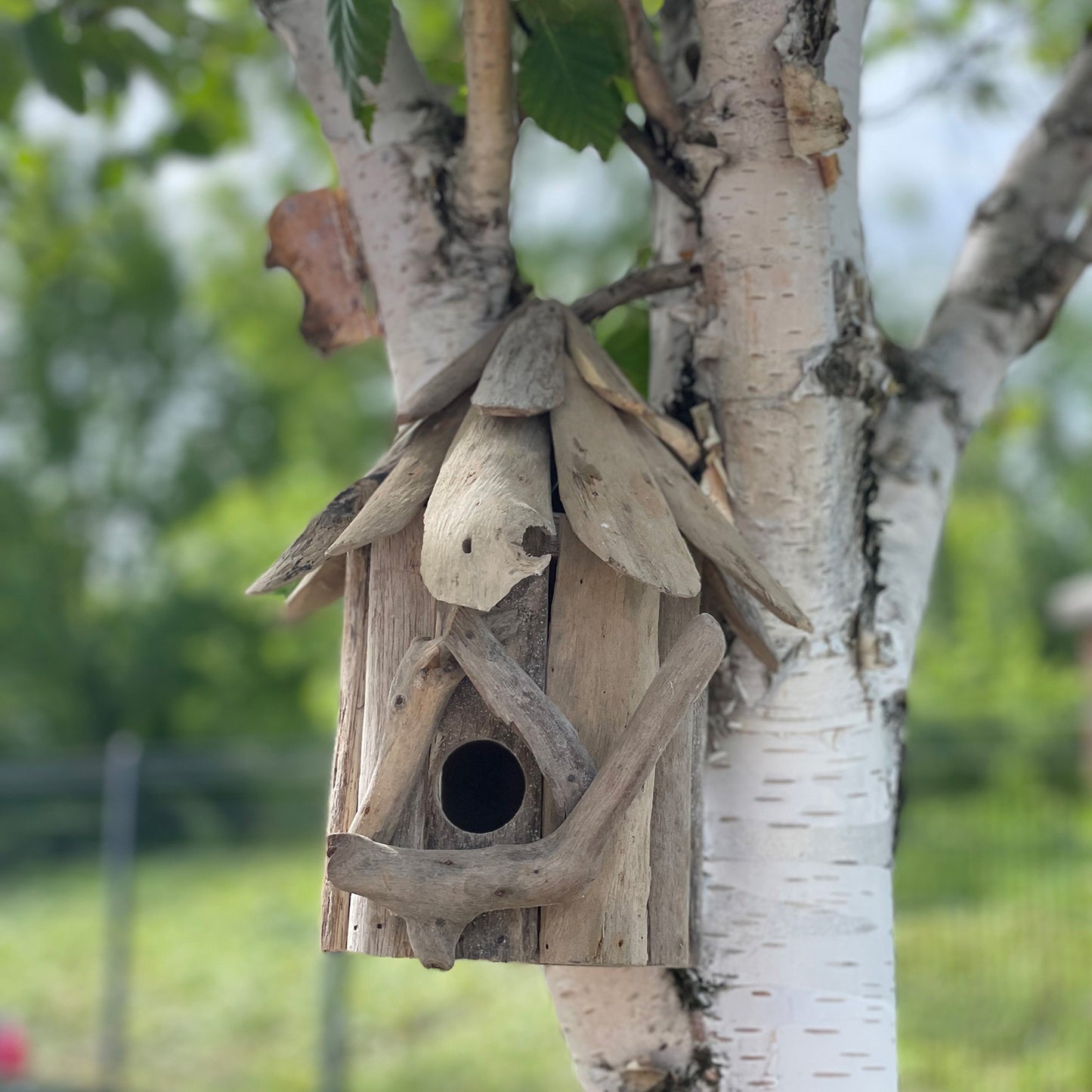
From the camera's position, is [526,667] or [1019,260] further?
[1019,260]

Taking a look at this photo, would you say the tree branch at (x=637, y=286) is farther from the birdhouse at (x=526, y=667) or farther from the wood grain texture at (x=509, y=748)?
the wood grain texture at (x=509, y=748)

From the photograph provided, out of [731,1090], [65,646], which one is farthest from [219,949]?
[65,646]

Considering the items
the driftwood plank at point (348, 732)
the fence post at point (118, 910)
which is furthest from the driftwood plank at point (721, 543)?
the fence post at point (118, 910)

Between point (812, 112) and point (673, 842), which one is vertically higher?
point (812, 112)

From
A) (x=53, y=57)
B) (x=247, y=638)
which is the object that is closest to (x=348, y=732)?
(x=53, y=57)

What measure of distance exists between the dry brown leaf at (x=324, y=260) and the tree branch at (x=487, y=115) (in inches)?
9.5

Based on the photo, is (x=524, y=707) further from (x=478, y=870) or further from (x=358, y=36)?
(x=358, y=36)

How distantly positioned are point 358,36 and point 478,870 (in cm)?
99

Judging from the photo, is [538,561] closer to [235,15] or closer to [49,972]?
[235,15]

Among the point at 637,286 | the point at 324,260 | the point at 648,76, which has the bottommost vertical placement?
the point at 637,286

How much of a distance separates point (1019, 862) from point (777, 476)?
21.9 feet

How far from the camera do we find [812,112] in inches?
56.3

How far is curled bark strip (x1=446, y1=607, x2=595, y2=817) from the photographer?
4.09ft

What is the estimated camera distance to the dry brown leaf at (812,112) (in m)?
1.41
